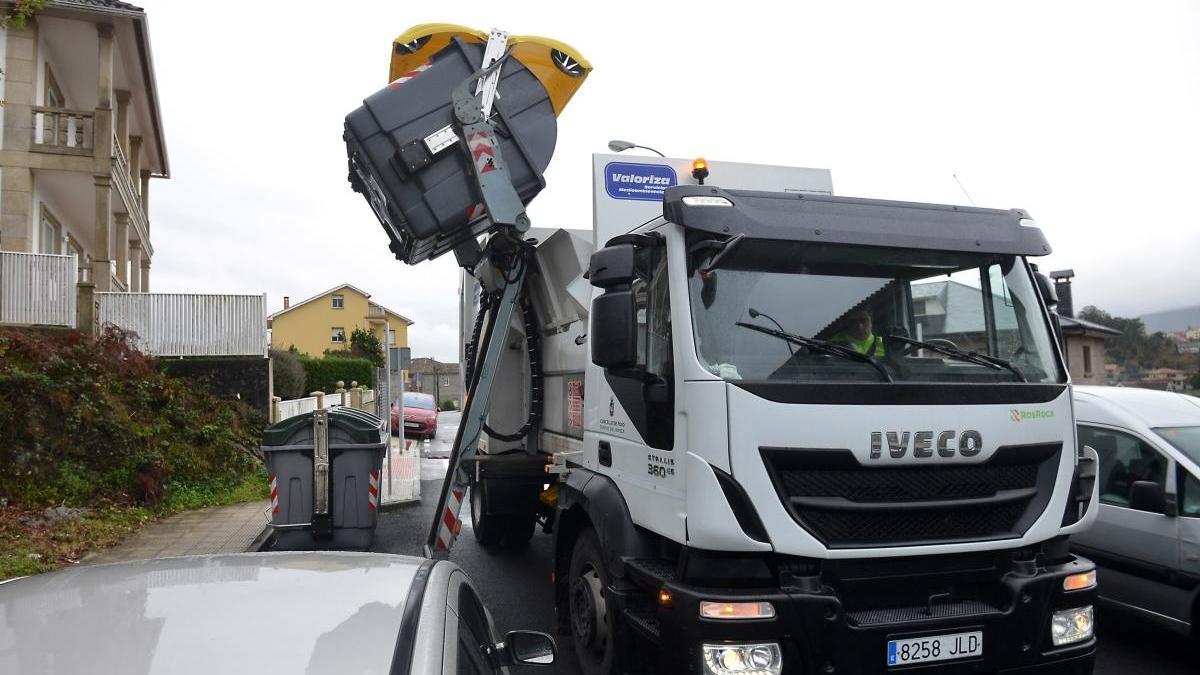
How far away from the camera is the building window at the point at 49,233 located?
18453 millimetres

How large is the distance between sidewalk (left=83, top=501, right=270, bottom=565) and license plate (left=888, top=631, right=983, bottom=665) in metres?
6.32

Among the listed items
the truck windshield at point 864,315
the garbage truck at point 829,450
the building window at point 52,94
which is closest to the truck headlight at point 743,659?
the garbage truck at point 829,450

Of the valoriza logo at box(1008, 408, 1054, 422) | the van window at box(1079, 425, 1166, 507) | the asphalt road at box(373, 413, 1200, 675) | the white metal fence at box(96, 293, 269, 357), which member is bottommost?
the asphalt road at box(373, 413, 1200, 675)

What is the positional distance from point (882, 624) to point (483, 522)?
17.4 feet

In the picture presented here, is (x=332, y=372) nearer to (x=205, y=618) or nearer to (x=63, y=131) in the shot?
(x=63, y=131)

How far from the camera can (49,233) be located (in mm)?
19250

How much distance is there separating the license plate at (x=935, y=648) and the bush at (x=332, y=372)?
2742cm

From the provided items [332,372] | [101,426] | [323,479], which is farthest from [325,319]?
[323,479]

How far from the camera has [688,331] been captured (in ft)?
12.3

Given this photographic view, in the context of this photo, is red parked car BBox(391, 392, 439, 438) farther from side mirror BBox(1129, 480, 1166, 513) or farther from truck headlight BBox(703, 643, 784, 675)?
truck headlight BBox(703, 643, 784, 675)

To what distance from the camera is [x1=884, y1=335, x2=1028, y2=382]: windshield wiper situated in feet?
13.0

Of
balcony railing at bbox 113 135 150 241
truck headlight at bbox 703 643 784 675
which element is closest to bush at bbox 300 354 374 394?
balcony railing at bbox 113 135 150 241

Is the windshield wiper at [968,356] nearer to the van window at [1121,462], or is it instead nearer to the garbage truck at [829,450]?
the garbage truck at [829,450]

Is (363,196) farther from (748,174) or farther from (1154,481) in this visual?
(1154,481)
